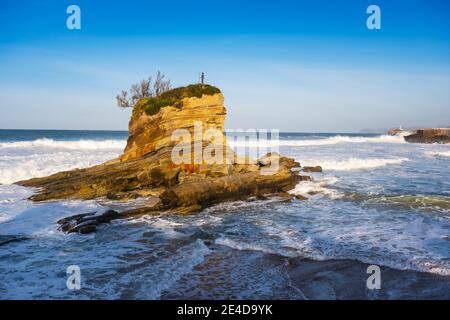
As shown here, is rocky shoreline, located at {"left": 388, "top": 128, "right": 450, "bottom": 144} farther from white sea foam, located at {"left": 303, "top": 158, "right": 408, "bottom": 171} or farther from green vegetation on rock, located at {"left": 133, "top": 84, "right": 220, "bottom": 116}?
green vegetation on rock, located at {"left": 133, "top": 84, "right": 220, "bottom": 116}

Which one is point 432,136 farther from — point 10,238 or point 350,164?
point 10,238

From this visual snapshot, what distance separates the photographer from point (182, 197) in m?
13.8

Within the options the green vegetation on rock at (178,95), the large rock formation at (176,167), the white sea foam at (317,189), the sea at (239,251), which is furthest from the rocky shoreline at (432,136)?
the green vegetation on rock at (178,95)

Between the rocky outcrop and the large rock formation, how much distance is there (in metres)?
70.6

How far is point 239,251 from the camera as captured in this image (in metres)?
9.12

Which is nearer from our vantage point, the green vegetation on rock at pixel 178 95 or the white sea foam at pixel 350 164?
the green vegetation on rock at pixel 178 95

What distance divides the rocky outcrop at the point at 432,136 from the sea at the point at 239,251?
70305 mm

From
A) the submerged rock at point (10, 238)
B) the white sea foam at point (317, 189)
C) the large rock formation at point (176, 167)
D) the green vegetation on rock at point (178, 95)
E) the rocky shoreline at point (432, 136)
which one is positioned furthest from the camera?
the rocky shoreline at point (432, 136)

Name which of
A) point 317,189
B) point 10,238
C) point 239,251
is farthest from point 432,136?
point 10,238

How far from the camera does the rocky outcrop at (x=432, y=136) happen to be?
74.6 metres

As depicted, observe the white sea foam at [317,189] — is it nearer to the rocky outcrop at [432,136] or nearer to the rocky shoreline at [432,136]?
the rocky shoreline at [432,136]

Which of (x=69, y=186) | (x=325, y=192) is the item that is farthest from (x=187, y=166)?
(x=325, y=192)

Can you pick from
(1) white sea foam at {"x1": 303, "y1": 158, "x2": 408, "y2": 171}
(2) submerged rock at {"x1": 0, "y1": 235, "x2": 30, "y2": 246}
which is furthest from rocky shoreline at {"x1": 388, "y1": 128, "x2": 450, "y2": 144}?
(2) submerged rock at {"x1": 0, "y1": 235, "x2": 30, "y2": 246}
